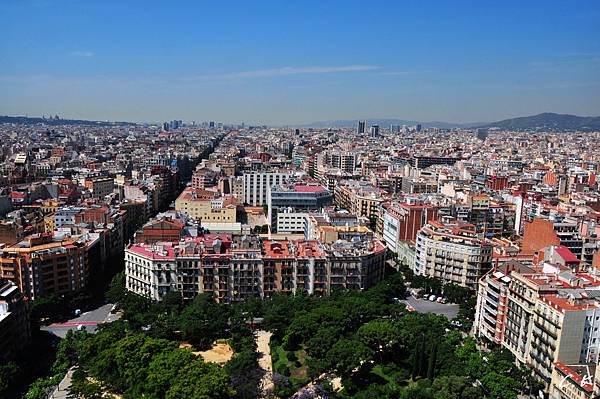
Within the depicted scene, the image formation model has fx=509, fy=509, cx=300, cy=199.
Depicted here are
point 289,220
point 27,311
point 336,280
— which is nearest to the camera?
point 27,311

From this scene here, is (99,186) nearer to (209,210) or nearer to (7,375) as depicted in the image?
(209,210)

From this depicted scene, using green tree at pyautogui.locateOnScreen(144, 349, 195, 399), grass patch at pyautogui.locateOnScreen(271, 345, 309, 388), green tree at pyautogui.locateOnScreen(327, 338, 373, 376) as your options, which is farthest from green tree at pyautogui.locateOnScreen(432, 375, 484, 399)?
green tree at pyautogui.locateOnScreen(144, 349, 195, 399)

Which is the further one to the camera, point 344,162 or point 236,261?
point 344,162

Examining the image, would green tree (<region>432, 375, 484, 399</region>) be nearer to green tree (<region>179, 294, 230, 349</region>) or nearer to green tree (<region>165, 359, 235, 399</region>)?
green tree (<region>165, 359, 235, 399</region>)

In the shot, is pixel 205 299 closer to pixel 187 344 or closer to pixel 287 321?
pixel 187 344

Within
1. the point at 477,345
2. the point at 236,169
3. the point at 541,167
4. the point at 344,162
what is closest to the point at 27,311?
the point at 477,345

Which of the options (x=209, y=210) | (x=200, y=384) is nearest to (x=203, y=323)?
(x=200, y=384)
